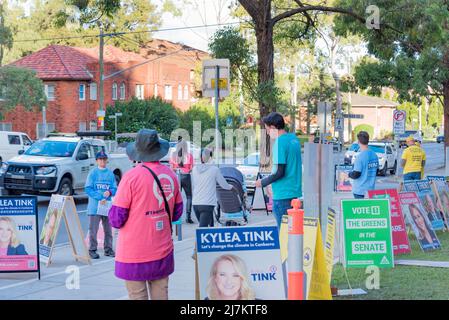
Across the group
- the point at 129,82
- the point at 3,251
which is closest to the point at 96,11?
the point at 3,251

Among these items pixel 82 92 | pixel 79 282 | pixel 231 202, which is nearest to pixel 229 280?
pixel 79 282

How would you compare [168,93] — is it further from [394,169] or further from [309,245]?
[309,245]

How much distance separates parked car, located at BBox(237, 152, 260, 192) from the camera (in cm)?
2453

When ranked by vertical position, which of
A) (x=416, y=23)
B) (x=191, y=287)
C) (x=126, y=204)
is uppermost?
(x=416, y=23)

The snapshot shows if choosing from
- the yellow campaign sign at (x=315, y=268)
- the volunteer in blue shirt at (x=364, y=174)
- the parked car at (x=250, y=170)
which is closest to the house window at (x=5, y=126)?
the parked car at (x=250, y=170)

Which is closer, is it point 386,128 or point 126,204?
point 126,204

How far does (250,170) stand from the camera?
25.4m

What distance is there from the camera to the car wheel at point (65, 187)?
71.5 feet

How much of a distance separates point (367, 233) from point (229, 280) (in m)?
4.21

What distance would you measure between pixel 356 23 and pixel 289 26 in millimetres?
3193

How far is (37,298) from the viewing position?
9.18 m

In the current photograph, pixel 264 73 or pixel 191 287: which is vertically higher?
pixel 264 73

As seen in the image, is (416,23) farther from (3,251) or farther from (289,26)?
(3,251)

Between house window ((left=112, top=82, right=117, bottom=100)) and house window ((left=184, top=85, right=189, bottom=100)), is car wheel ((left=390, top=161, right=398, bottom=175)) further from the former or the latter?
house window ((left=184, top=85, right=189, bottom=100))
